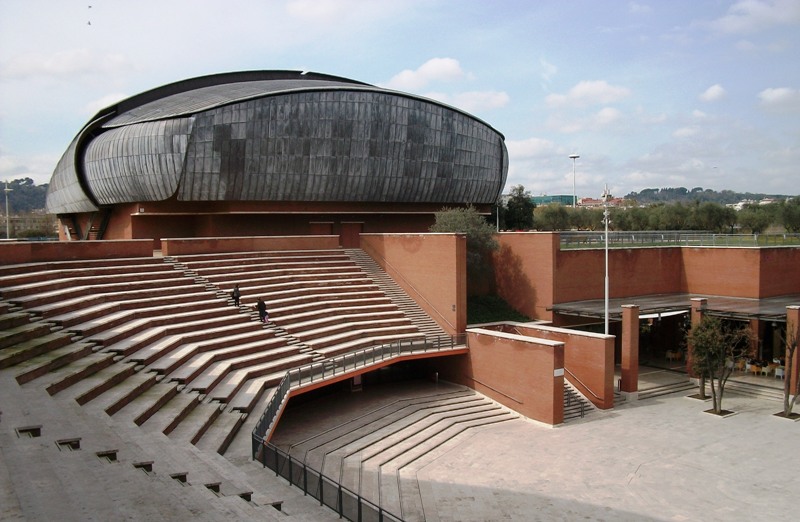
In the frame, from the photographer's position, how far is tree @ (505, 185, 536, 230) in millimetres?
53062

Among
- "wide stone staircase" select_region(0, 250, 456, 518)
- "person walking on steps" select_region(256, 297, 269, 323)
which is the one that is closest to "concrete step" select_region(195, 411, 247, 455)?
"wide stone staircase" select_region(0, 250, 456, 518)

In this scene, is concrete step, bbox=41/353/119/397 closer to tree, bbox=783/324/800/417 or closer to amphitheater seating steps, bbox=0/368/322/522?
amphitheater seating steps, bbox=0/368/322/522

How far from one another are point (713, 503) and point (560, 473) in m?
3.81

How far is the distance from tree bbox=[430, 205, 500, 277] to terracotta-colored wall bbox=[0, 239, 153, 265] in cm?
1474

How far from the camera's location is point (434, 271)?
28.2m

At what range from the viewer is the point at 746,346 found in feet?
90.8

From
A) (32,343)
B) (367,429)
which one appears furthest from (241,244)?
(32,343)

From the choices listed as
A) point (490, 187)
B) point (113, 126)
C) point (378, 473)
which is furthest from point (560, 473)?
point (113, 126)

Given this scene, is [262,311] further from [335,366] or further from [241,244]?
[241,244]

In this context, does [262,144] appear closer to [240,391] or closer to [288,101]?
[288,101]

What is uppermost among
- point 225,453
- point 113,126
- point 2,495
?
point 113,126

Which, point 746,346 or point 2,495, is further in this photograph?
point 746,346

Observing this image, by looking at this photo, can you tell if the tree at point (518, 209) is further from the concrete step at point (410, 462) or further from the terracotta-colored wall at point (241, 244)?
the concrete step at point (410, 462)

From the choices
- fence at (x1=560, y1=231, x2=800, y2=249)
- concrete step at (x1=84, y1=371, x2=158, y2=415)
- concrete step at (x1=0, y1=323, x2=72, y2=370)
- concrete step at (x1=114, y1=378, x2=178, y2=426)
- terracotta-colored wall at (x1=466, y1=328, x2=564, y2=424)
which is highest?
fence at (x1=560, y1=231, x2=800, y2=249)
